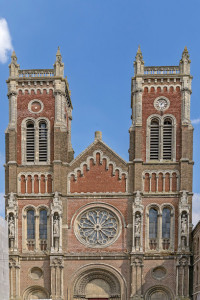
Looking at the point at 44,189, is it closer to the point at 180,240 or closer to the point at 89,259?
the point at 89,259

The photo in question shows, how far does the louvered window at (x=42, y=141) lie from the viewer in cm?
4550

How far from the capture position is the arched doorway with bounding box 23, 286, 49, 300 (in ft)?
141

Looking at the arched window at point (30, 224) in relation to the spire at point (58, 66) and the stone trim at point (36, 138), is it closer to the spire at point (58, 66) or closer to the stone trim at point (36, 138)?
the stone trim at point (36, 138)

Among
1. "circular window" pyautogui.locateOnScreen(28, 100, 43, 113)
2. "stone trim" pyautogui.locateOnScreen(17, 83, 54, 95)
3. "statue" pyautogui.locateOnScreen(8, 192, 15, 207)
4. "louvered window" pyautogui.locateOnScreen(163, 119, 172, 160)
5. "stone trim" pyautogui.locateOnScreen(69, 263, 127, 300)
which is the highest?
"stone trim" pyautogui.locateOnScreen(17, 83, 54, 95)

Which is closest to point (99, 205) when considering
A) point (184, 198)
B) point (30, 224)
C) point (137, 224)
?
point (137, 224)

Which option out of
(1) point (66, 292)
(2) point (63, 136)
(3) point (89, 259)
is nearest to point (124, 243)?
(3) point (89, 259)

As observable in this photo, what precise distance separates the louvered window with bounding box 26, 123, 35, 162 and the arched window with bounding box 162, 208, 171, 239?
12.1 meters

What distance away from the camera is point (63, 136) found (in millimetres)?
45375

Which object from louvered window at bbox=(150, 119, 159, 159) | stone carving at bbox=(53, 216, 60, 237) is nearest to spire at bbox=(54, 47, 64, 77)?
louvered window at bbox=(150, 119, 159, 159)

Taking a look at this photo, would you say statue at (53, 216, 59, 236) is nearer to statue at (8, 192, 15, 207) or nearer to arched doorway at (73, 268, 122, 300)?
statue at (8, 192, 15, 207)

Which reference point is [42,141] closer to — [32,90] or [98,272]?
[32,90]

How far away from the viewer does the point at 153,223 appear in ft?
144

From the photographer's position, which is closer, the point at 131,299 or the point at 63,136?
the point at 131,299

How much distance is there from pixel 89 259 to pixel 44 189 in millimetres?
6944
